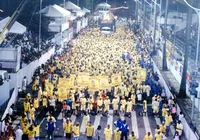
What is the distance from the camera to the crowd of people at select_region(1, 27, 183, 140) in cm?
1942

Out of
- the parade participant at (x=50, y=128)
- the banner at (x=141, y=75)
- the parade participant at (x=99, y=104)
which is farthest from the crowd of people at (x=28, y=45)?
the parade participant at (x=50, y=128)

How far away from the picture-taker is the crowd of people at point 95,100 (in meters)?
19.4

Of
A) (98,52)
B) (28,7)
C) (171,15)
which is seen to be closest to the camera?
(98,52)

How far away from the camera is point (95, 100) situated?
2508 cm

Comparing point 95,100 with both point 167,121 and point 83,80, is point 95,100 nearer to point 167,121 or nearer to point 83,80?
point 83,80

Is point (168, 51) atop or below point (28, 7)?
below

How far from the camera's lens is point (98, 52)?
4284 centimetres

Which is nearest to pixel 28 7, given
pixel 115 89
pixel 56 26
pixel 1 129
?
pixel 56 26

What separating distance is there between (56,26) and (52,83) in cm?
2318

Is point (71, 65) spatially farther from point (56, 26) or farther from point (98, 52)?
point (56, 26)

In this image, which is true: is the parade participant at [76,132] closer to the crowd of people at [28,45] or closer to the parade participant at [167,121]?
the parade participant at [167,121]

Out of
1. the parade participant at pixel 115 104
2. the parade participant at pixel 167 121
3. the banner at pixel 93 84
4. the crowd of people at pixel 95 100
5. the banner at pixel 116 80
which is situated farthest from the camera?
the banner at pixel 116 80

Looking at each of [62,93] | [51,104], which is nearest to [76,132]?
[51,104]

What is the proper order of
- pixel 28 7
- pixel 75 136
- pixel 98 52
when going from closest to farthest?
pixel 75 136 < pixel 98 52 < pixel 28 7
